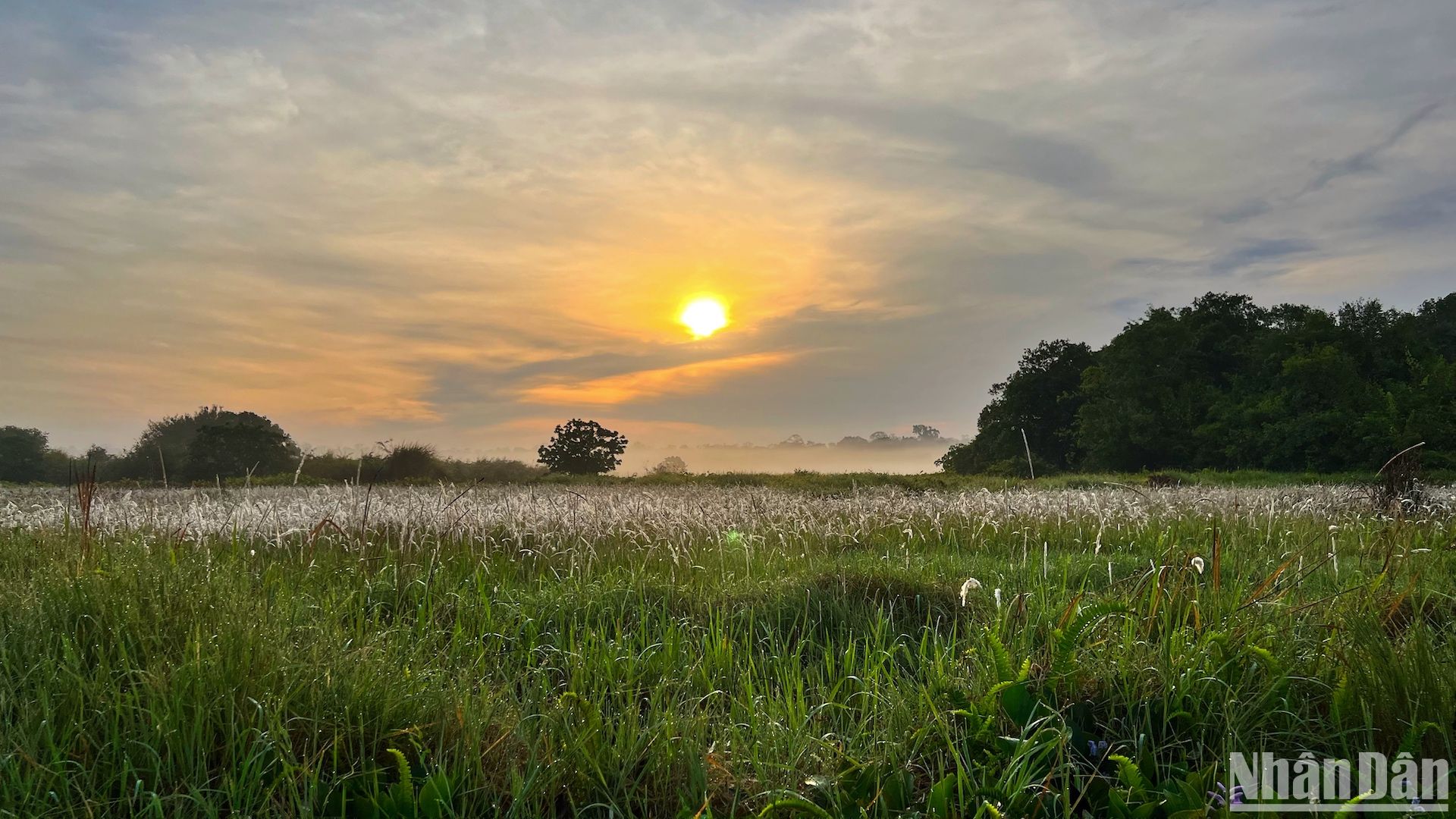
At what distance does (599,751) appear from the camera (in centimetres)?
288

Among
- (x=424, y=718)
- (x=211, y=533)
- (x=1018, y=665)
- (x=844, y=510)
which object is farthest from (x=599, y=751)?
(x=844, y=510)

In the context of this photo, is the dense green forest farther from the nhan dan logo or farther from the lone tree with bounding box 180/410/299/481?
the nhan dan logo

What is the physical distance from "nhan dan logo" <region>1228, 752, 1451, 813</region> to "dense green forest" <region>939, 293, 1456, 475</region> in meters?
33.1

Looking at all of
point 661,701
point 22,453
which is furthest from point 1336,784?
point 22,453

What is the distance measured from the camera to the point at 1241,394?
125ft

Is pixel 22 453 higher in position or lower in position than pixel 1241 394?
lower

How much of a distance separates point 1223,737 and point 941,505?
8670 millimetres

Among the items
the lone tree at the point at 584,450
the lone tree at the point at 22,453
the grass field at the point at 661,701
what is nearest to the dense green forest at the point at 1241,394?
the lone tree at the point at 584,450

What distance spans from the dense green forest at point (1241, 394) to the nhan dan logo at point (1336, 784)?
33.1m

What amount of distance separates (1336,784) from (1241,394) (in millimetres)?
41517

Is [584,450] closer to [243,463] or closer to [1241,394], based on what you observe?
[243,463]

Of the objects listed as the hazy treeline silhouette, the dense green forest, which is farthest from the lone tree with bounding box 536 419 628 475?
the dense green forest

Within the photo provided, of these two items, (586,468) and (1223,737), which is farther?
(586,468)

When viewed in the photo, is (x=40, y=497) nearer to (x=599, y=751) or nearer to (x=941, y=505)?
(x=941, y=505)
